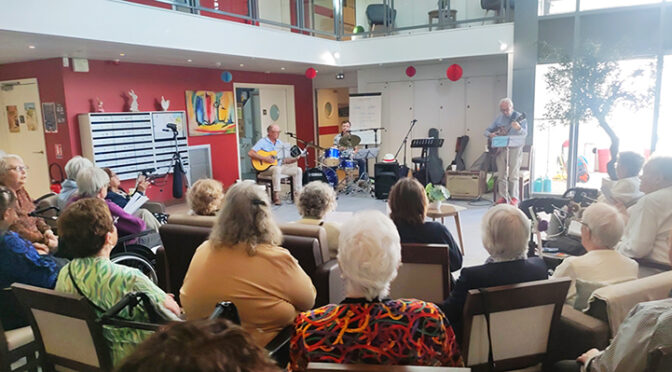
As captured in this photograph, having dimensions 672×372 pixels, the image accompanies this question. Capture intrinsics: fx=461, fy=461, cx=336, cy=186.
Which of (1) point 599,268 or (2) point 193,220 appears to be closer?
(1) point 599,268

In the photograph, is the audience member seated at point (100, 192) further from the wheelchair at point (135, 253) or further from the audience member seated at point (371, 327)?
the audience member seated at point (371, 327)

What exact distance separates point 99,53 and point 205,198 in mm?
4161

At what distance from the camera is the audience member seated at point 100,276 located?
6.25ft

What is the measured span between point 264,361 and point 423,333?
94 centimetres

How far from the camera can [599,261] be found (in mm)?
2236

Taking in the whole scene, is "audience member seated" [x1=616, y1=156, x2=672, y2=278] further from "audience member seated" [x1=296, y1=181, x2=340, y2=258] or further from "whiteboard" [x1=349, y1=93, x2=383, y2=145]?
"whiteboard" [x1=349, y1=93, x2=383, y2=145]

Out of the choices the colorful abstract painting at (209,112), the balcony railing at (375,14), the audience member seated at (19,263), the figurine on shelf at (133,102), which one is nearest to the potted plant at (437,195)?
the audience member seated at (19,263)

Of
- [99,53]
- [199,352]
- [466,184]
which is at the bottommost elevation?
[466,184]

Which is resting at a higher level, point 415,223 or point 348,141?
point 348,141

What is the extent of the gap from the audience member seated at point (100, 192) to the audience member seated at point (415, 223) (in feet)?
6.87

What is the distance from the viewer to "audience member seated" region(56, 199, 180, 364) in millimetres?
1905

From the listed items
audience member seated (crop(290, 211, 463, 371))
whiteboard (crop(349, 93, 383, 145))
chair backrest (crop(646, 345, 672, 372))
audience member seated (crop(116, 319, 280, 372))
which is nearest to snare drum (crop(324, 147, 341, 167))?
whiteboard (crop(349, 93, 383, 145))

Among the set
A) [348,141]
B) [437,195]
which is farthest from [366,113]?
[437,195]

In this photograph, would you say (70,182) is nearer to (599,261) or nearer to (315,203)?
(315,203)
